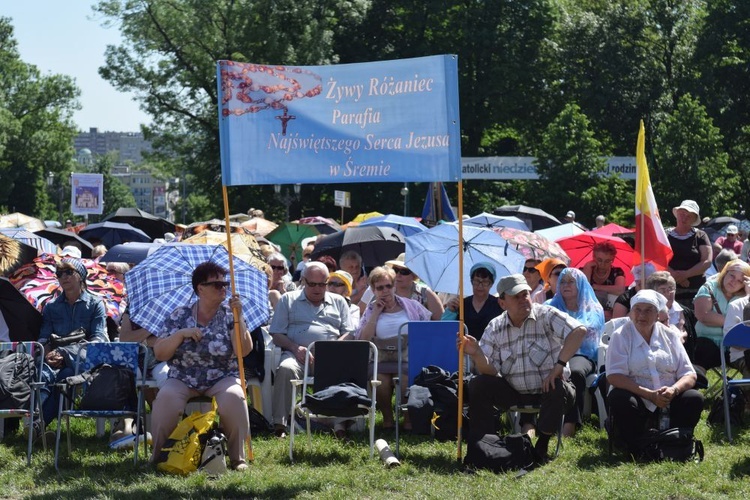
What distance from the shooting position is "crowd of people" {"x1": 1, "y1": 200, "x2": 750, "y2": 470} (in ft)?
28.3

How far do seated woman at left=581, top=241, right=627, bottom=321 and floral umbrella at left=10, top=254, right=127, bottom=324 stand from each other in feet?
16.0

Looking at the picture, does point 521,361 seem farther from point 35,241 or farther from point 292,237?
point 292,237

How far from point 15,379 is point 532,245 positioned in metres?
5.86

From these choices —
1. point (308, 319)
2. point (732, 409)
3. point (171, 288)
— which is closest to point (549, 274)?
point (732, 409)

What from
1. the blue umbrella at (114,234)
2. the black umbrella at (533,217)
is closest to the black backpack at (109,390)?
the blue umbrella at (114,234)

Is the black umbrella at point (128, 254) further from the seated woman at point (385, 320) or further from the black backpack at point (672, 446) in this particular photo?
the black backpack at point (672, 446)

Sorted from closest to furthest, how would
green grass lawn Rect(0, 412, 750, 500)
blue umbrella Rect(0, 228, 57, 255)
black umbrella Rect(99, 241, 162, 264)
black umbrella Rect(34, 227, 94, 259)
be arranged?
1. green grass lawn Rect(0, 412, 750, 500)
2. blue umbrella Rect(0, 228, 57, 255)
3. black umbrella Rect(99, 241, 162, 264)
4. black umbrella Rect(34, 227, 94, 259)

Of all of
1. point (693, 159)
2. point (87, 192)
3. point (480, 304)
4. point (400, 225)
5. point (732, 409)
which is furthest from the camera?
point (693, 159)

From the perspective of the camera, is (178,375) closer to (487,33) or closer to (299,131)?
(299,131)

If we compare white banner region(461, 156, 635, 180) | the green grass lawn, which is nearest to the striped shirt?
the green grass lawn

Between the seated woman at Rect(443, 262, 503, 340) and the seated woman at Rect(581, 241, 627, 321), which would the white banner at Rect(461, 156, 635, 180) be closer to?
the seated woman at Rect(581, 241, 627, 321)

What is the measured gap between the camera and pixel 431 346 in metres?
9.70

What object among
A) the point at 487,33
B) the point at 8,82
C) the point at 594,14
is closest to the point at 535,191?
the point at 487,33

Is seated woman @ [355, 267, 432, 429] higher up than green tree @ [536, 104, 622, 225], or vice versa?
green tree @ [536, 104, 622, 225]
